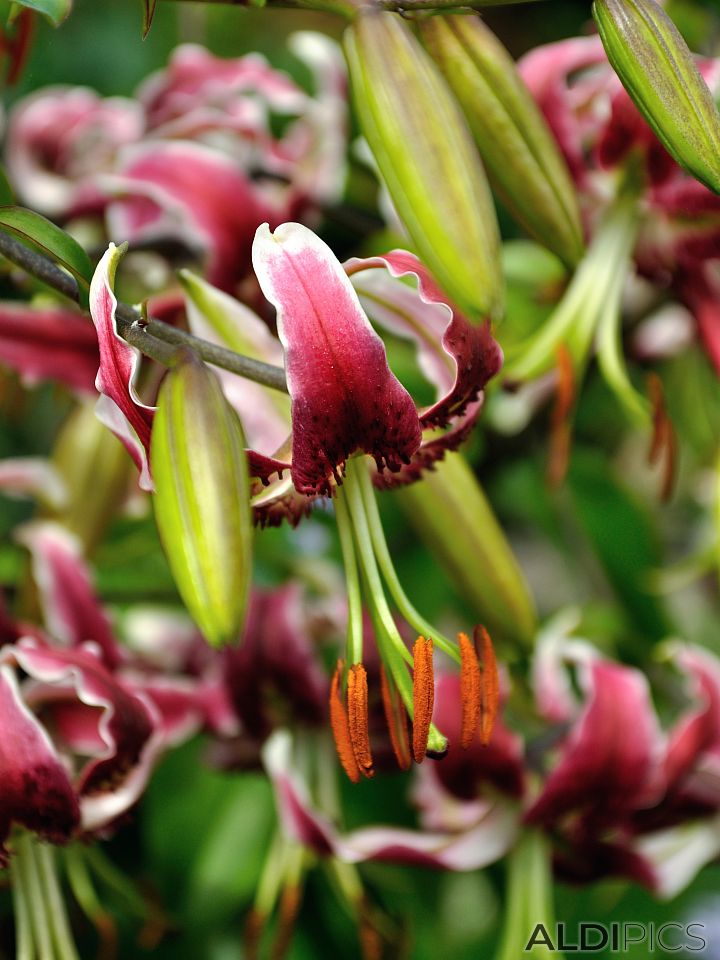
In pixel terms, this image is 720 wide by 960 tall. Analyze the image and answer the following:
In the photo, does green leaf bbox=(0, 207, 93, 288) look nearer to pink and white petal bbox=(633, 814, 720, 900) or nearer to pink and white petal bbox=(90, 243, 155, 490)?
pink and white petal bbox=(90, 243, 155, 490)

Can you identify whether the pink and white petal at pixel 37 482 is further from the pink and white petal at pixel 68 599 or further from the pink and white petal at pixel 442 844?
the pink and white petal at pixel 442 844

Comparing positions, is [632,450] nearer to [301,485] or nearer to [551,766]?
[551,766]

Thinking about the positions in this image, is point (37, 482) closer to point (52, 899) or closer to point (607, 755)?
point (52, 899)

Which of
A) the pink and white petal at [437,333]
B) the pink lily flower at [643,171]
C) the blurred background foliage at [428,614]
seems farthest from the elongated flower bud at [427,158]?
the blurred background foliage at [428,614]

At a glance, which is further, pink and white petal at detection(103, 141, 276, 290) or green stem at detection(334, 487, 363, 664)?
pink and white petal at detection(103, 141, 276, 290)

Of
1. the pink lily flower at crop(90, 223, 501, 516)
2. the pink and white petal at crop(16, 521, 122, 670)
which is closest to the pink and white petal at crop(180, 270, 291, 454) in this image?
the pink lily flower at crop(90, 223, 501, 516)

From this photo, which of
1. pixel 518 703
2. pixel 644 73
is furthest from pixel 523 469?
pixel 644 73

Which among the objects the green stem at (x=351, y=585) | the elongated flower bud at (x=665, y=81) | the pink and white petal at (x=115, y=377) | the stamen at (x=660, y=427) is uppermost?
the elongated flower bud at (x=665, y=81)
